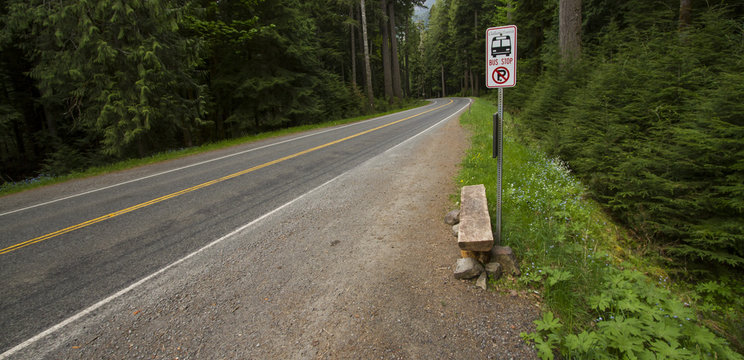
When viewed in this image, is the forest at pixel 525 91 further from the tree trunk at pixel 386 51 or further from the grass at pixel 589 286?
the tree trunk at pixel 386 51

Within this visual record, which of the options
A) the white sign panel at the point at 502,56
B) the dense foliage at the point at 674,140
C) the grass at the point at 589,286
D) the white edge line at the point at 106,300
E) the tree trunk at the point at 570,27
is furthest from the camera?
the tree trunk at the point at 570,27

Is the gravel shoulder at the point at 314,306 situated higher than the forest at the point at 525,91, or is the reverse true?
the forest at the point at 525,91

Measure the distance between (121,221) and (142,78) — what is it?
950cm

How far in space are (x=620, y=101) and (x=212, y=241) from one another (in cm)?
842

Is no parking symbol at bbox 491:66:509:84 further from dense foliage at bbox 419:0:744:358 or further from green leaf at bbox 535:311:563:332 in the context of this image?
green leaf at bbox 535:311:563:332

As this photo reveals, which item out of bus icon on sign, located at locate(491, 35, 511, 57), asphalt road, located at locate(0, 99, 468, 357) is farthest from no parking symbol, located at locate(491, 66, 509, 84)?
asphalt road, located at locate(0, 99, 468, 357)

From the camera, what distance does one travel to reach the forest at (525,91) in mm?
4430

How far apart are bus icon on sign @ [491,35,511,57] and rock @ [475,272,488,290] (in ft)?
8.43

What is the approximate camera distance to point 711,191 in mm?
4438

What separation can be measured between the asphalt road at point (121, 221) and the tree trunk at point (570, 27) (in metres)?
7.58

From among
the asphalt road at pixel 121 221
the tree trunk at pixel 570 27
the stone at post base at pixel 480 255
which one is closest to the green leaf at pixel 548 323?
the stone at post base at pixel 480 255

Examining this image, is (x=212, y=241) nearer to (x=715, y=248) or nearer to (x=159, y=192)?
(x=159, y=192)

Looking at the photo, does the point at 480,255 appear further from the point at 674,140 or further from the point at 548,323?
the point at 674,140

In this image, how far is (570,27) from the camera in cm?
1091
